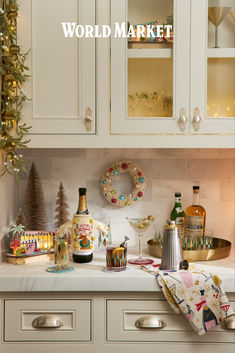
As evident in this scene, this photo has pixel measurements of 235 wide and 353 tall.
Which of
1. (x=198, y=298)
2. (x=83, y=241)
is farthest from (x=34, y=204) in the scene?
(x=198, y=298)

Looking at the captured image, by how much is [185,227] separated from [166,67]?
77 cm

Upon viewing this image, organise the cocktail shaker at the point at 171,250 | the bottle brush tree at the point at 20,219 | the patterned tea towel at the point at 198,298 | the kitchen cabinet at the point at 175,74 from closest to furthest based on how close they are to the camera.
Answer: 1. the patterned tea towel at the point at 198,298
2. the cocktail shaker at the point at 171,250
3. the kitchen cabinet at the point at 175,74
4. the bottle brush tree at the point at 20,219

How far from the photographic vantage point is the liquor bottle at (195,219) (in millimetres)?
2195

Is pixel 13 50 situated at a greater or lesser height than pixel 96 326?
greater

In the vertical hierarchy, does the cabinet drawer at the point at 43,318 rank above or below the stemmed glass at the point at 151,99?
below

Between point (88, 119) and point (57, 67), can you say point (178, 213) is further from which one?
point (57, 67)

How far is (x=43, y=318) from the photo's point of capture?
1.82 meters

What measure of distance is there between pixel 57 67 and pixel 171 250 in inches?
36.5

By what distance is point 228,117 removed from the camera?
2006mm

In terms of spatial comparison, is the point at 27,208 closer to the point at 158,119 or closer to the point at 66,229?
the point at 66,229

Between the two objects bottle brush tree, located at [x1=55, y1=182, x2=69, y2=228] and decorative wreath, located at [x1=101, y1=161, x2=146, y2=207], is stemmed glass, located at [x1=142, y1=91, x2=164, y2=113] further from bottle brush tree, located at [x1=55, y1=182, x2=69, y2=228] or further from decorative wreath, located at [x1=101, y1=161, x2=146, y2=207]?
bottle brush tree, located at [x1=55, y1=182, x2=69, y2=228]

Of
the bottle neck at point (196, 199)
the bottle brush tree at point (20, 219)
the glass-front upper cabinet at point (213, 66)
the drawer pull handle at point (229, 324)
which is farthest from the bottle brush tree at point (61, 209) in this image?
the drawer pull handle at point (229, 324)

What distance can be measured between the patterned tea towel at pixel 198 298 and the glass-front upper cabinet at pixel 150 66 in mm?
638

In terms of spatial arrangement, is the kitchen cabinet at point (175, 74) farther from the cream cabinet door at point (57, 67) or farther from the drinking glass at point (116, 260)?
the drinking glass at point (116, 260)
